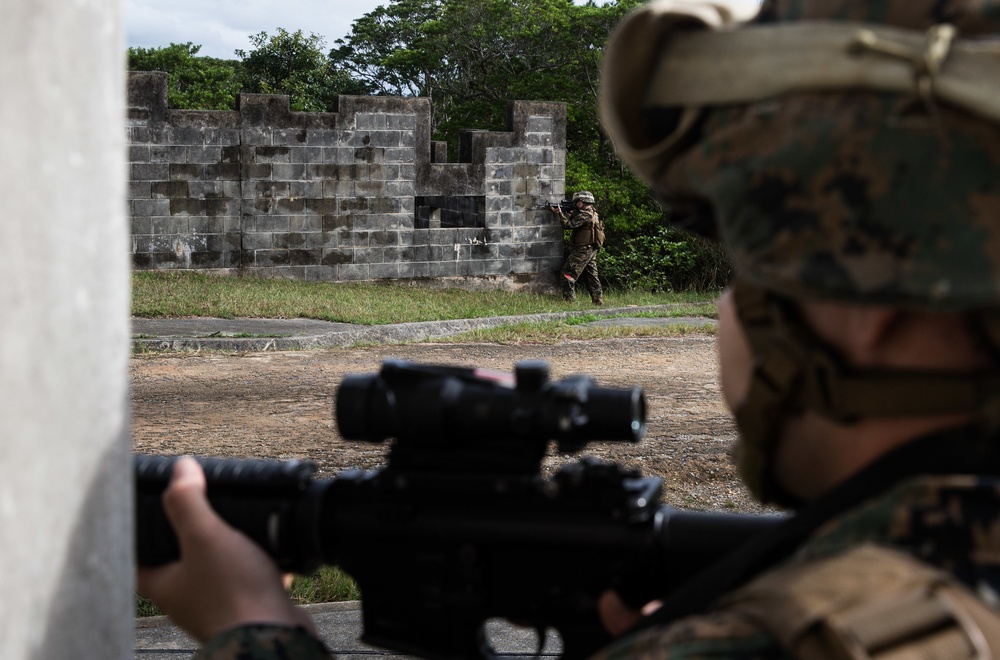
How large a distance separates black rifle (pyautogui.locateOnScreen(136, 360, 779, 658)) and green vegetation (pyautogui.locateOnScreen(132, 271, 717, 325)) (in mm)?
9566

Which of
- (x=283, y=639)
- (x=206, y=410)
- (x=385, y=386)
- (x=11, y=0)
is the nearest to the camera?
(x=11, y=0)

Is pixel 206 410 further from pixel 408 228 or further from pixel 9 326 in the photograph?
pixel 408 228

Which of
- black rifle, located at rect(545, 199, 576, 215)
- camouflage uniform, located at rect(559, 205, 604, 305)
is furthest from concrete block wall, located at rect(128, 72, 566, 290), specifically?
camouflage uniform, located at rect(559, 205, 604, 305)

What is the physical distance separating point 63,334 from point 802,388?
65cm

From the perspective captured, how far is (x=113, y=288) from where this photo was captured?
1.09 meters

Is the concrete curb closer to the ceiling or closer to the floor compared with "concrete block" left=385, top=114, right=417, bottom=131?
closer to the floor

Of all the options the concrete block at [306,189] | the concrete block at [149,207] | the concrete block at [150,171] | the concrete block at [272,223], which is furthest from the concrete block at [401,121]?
the concrete block at [149,207]

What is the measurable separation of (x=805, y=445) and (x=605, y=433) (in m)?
0.33

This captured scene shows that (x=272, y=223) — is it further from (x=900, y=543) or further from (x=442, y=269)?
(x=900, y=543)

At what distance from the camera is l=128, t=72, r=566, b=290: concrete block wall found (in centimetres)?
1380

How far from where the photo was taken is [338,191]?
47.6 ft

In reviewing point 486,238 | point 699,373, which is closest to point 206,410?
point 699,373

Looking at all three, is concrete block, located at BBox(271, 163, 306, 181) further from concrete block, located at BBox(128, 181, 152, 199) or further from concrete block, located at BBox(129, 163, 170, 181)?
concrete block, located at BBox(128, 181, 152, 199)

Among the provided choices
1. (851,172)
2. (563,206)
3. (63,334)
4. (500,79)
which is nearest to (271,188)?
(563,206)
